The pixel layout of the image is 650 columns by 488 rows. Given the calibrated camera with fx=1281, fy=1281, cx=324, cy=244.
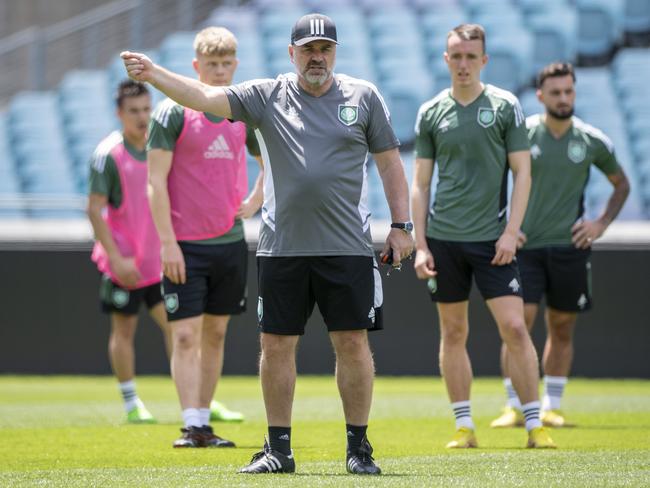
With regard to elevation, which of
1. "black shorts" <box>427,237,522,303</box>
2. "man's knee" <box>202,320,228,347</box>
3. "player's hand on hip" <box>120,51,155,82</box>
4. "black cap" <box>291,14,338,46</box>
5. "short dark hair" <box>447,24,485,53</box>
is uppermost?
"short dark hair" <box>447,24,485,53</box>

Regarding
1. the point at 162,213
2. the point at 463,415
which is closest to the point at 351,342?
the point at 463,415

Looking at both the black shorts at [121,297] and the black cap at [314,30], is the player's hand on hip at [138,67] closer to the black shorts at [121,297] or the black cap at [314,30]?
the black cap at [314,30]

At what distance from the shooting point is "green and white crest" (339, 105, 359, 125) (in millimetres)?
5738

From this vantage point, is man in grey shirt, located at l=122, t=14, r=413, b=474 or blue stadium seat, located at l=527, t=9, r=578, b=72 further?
blue stadium seat, located at l=527, t=9, r=578, b=72

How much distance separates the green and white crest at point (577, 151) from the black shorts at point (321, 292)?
11.5 feet

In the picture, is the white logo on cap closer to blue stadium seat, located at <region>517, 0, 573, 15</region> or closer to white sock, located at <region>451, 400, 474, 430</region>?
white sock, located at <region>451, 400, 474, 430</region>

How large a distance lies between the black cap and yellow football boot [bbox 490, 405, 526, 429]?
380 centimetres

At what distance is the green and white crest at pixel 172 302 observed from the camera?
7.38 metres

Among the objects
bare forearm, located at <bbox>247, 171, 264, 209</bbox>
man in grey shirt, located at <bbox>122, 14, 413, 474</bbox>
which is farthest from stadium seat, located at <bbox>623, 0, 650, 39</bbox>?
man in grey shirt, located at <bbox>122, 14, 413, 474</bbox>

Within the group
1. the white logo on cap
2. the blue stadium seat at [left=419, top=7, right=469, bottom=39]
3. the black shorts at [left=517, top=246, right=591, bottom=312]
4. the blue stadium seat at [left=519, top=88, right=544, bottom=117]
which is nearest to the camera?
the white logo on cap

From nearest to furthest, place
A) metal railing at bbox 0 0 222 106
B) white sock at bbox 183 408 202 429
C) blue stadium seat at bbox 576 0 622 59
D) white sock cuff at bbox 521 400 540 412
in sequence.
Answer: white sock cuff at bbox 521 400 540 412
white sock at bbox 183 408 202 429
blue stadium seat at bbox 576 0 622 59
metal railing at bbox 0 0 222 106

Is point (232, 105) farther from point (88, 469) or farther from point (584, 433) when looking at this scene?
point (584, 433)

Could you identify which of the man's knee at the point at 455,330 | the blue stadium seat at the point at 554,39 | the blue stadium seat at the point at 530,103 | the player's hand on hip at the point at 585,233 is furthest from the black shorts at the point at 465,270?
the blue stadium seat at the point at 554,39

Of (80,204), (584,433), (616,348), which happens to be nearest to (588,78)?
(616,348)
